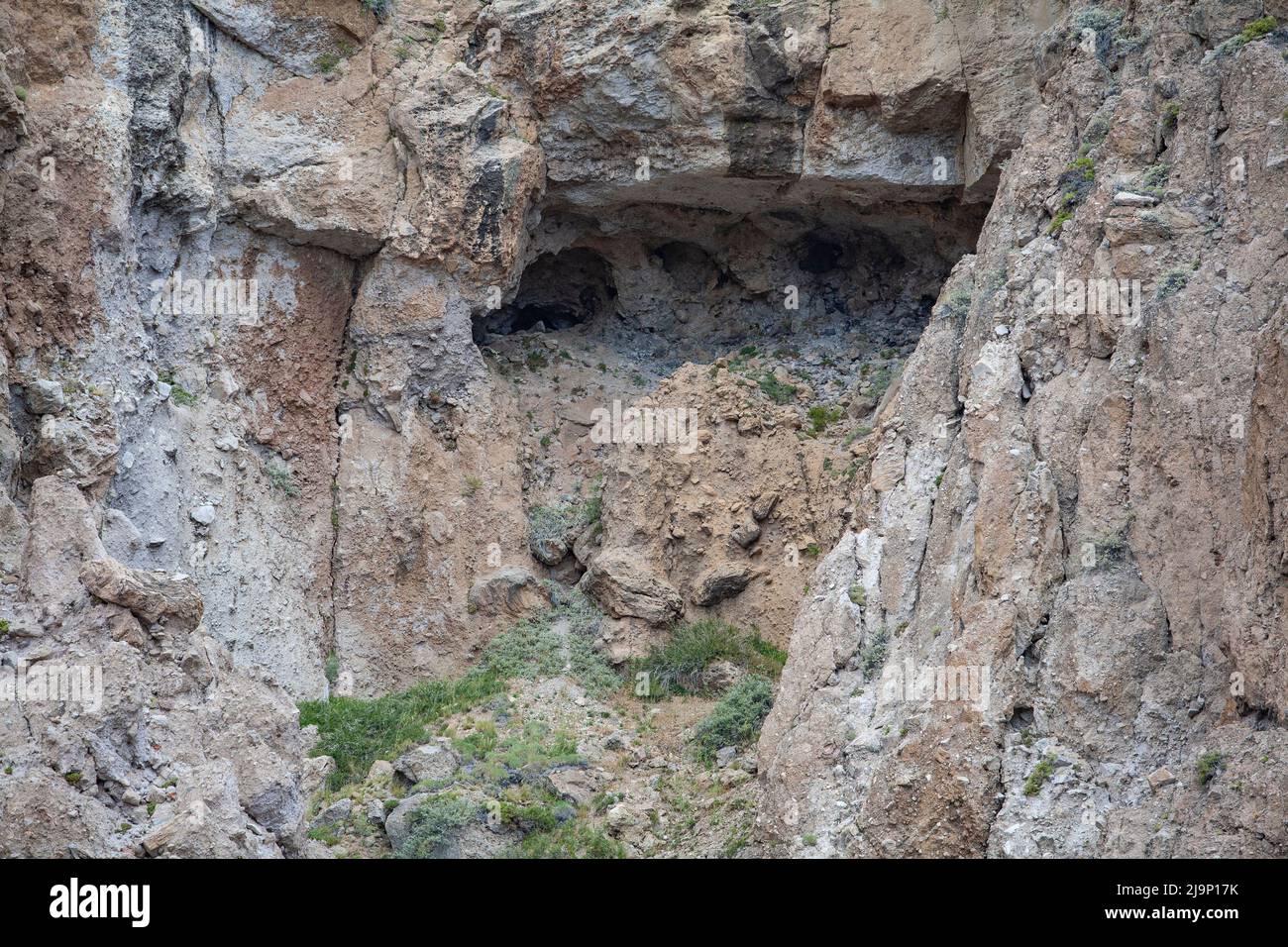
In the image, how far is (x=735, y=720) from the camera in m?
19.8

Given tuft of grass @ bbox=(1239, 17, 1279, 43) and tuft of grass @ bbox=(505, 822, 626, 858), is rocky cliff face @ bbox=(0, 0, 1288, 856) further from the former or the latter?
tuft of grass @ bbox=(505, 822, 626, 858)

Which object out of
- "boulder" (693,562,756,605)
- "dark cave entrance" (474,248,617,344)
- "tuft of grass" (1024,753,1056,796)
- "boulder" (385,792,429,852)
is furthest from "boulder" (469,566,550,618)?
"tuft of grass" (1024,753,1056,796)

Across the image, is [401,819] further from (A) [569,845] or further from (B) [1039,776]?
(B) [1039,776]

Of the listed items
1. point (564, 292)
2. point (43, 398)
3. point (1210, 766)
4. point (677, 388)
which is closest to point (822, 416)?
point (677, 388)

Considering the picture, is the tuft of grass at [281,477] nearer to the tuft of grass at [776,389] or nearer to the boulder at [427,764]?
the boulder at [427,764]

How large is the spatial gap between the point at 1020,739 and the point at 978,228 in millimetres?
11772

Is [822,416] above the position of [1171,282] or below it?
below

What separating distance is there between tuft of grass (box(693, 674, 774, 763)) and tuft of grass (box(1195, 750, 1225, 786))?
24.6 feet

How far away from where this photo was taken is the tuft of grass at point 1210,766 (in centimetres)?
1278

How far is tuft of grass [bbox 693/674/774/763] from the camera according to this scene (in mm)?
19703

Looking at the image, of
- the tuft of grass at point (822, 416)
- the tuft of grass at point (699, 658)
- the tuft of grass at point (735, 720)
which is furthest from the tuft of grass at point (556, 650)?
the tuft of grass at point (822, 416)

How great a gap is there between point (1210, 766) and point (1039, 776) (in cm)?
172

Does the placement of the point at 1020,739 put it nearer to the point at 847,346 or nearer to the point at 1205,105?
the point at 1205,105

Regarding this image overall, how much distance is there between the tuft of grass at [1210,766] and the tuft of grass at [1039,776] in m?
1.51
